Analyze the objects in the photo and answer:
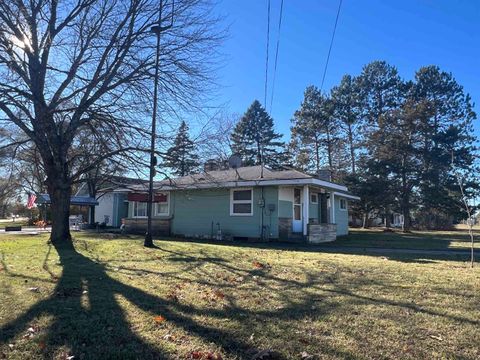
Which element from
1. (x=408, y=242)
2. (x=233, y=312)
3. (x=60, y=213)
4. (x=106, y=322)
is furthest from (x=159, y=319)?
(x=408, y=242)

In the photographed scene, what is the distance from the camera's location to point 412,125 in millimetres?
34312

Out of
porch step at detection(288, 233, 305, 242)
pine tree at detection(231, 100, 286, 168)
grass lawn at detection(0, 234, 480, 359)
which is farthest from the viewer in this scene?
pine tree at detection(231, 100, 286, 168)

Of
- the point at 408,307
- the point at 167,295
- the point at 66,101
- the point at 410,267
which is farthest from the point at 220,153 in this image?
the point at 408,307

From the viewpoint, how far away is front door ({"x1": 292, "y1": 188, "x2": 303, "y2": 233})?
18.0 metres

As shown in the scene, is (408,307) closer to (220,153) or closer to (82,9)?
(220,153)

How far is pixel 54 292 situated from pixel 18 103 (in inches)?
261

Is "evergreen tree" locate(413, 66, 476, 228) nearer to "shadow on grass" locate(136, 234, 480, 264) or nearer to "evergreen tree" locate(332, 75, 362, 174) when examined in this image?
"evergreen tree" locate(332, 75, 362, 174)

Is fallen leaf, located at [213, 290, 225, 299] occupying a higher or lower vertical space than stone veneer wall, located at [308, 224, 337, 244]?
lower

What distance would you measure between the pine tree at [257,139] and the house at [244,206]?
2728cm

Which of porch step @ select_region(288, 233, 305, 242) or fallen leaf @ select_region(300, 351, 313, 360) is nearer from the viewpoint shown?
fallen leaf @ select_region(300, 351, 313, 360)

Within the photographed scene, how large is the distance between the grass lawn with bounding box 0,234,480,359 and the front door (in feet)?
29.7

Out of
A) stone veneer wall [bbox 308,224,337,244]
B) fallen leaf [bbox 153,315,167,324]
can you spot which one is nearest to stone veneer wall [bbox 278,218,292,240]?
stone veneer wall [bbox 308,224,337,244]

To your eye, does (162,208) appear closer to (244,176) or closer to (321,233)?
(244,176)

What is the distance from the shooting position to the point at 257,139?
5047 cm
